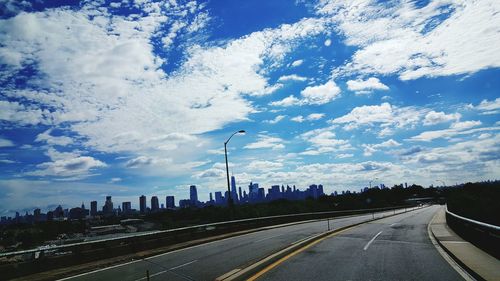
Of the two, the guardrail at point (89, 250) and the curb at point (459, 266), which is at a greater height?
the guardrail at point (89, 250)

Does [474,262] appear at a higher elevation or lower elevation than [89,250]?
lower

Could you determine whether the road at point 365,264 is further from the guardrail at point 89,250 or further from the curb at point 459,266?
the guardrail at point 89,250

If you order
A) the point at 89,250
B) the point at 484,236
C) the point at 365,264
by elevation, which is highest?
the point at 89,250

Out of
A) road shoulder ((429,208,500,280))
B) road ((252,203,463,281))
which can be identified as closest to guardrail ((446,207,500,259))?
road shoulder ((429,208,500,280))

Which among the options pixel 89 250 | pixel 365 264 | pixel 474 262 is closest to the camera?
pixel 474 262

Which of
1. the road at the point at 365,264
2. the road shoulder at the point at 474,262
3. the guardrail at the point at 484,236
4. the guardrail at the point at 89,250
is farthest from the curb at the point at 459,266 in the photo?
the guardrail at the point at 89,250

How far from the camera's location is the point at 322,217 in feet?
189

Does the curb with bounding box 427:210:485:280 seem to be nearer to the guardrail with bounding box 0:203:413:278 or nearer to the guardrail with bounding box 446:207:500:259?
the guardrail with bounding box 446:207:500:259

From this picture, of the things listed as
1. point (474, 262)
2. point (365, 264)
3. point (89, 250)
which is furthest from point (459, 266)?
point (89, 250)

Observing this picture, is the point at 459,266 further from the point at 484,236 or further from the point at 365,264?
the point at 484,236

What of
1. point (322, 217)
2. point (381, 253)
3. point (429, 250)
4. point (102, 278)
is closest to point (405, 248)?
point (429, 250)

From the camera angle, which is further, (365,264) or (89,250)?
(89,250)

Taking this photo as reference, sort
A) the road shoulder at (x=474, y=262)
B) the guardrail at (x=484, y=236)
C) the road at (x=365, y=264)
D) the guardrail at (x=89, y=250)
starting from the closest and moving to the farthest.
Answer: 1. the road shoulder at (x=474, y=262)
2. the road at (x=365, y=264)
3. the guardrail at (x=484, y=236)
4. the guardrail at (x=89, y=250)

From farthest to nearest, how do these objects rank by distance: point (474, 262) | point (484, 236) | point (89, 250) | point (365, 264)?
point (89, 250)
point (484, 236)
point (365, 264)
point (474, 262)
